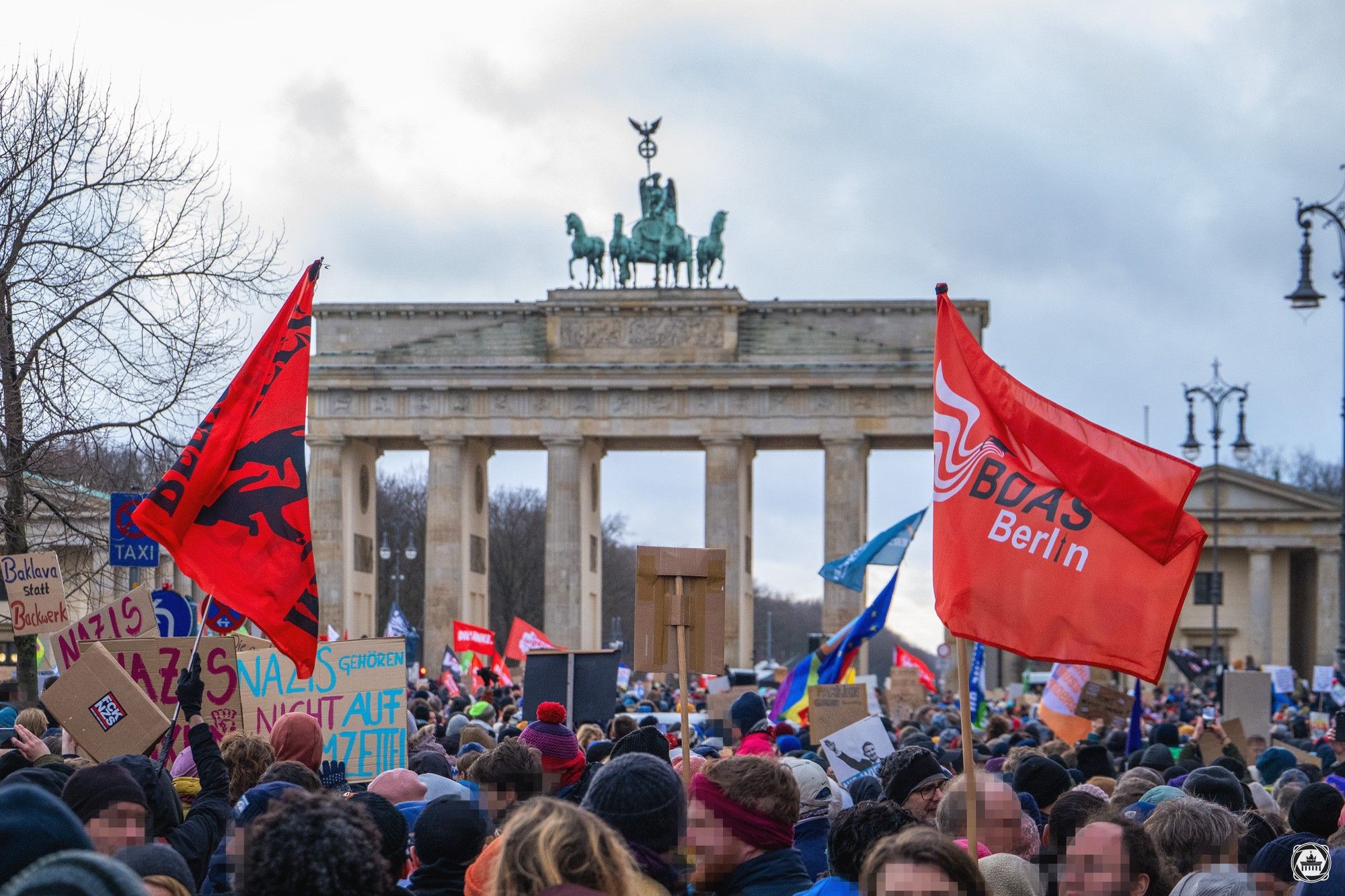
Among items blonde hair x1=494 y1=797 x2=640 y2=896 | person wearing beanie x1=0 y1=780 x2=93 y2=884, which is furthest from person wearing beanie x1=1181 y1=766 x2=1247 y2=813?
person wearing beanie x1=0 y1=780 x2=93 y2=884

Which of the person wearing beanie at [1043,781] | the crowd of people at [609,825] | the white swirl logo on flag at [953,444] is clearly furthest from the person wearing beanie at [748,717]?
the white swirl logo on flag at [953,444]

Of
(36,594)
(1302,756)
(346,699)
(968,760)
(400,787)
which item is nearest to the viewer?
(968,760)

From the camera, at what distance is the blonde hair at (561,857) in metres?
3.93

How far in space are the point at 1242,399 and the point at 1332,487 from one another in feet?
203

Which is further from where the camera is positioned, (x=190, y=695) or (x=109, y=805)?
(x=190, y=695)

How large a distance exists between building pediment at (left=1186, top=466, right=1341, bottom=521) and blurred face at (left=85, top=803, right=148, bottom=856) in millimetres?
65378

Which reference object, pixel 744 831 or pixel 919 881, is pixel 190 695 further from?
pixel 919 881

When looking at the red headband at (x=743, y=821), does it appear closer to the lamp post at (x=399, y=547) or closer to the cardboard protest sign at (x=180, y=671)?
the cardboard protest sign at (x=180, y=671)

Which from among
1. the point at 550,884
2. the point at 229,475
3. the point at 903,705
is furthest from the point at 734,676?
the point at 550,884

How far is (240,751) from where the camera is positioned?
7.65 meters

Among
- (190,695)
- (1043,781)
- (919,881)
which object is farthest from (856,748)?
(919,881)

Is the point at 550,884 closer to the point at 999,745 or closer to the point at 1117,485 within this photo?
the point at 1117,485

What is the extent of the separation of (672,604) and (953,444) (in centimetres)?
199

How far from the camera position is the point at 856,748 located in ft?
36.8
